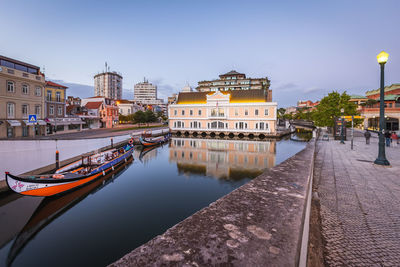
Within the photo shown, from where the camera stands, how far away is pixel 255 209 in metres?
3.28

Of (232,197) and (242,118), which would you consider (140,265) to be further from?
(242,118)

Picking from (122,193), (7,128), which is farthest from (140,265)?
(7,128)

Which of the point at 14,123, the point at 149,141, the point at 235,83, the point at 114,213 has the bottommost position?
the point at 114,213

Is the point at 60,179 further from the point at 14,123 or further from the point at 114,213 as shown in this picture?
the point at 14,123

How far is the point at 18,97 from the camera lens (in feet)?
87.8

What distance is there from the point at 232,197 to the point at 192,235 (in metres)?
1.60

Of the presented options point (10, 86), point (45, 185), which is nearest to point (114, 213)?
point (45, 185)

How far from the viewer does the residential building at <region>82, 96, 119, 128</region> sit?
53856 millimetres

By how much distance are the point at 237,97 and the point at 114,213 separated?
4219cm

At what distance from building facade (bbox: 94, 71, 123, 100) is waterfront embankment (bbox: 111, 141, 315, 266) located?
4928 inches

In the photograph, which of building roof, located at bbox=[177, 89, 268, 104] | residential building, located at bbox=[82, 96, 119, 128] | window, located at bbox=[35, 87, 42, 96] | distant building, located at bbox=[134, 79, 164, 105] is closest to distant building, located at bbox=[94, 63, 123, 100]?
distant building, located at bbox=[134, 79, 164, 105]

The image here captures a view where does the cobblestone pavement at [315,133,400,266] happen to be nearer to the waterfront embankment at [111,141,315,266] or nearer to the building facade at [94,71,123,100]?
the waterfront embankment at [111,141,315,266]

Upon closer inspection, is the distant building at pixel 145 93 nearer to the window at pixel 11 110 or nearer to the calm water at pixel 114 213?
the window at pixel 11 110

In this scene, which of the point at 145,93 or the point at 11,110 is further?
the point at 145,93
